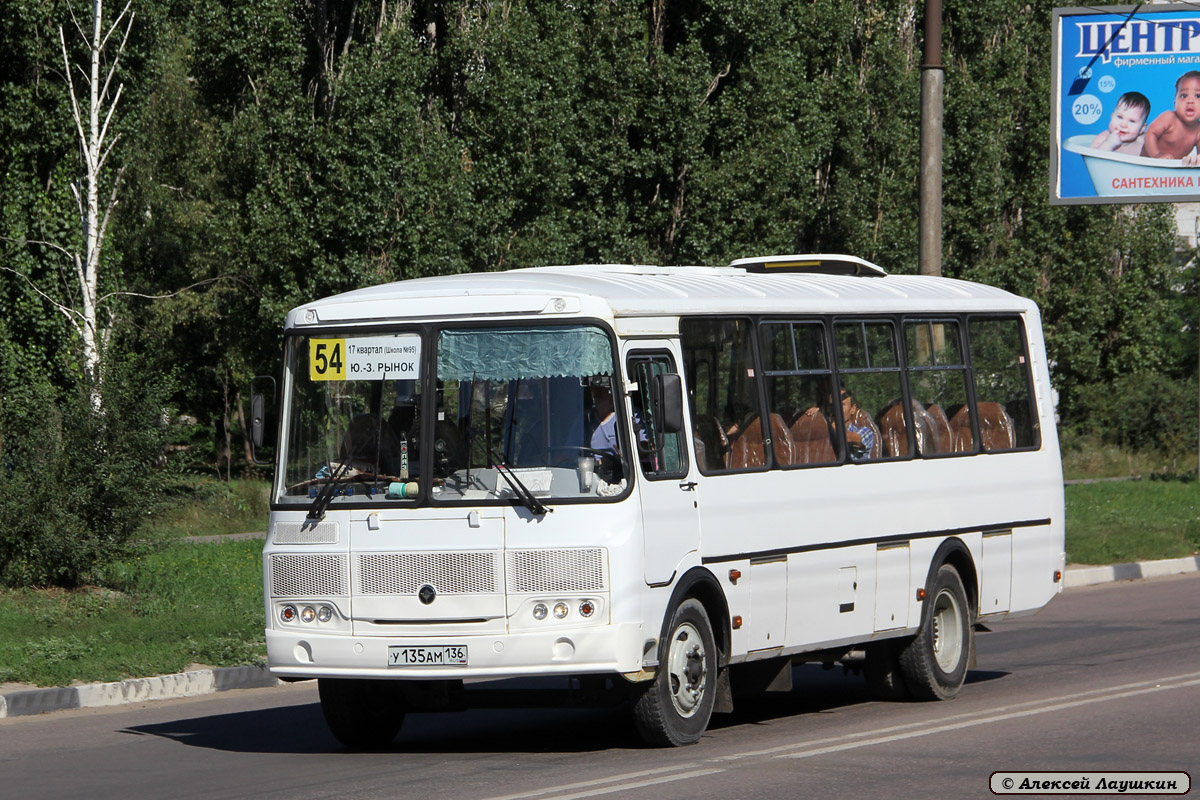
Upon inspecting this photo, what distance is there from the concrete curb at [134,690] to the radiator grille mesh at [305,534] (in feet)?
9.65

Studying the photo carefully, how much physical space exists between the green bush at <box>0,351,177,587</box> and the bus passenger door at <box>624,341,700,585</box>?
7396mm

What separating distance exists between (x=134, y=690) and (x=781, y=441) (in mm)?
4929

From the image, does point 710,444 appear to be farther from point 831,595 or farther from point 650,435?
point 831,595

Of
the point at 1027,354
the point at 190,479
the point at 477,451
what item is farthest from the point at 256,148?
the point at 477,451

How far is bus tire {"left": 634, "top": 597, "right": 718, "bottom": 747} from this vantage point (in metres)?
9.39

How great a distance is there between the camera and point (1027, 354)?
13.7 meters

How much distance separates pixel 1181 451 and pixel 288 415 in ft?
116

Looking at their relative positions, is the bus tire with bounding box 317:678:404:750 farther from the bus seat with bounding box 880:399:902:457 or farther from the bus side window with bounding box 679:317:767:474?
the bus seat with bounding box 880:399:902:457

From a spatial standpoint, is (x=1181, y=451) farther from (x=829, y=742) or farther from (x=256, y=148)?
(x=829, y=742)

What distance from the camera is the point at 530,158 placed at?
32250 mm

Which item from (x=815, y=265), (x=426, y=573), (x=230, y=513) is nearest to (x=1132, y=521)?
(x=815, y=265)

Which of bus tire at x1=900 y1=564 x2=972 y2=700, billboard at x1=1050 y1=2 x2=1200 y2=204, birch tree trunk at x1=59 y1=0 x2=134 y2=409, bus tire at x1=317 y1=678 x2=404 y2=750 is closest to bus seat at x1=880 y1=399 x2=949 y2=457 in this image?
bus tire at x1=900 y1=564 x2=972 y2=700

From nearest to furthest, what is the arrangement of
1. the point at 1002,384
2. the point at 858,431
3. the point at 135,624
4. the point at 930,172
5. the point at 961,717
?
the point at 961,717, the point at 858,431, the point at 1002,384, the point at 135,624, the point at 930,172

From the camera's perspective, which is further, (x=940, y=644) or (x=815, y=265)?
(x=815, y=265)
